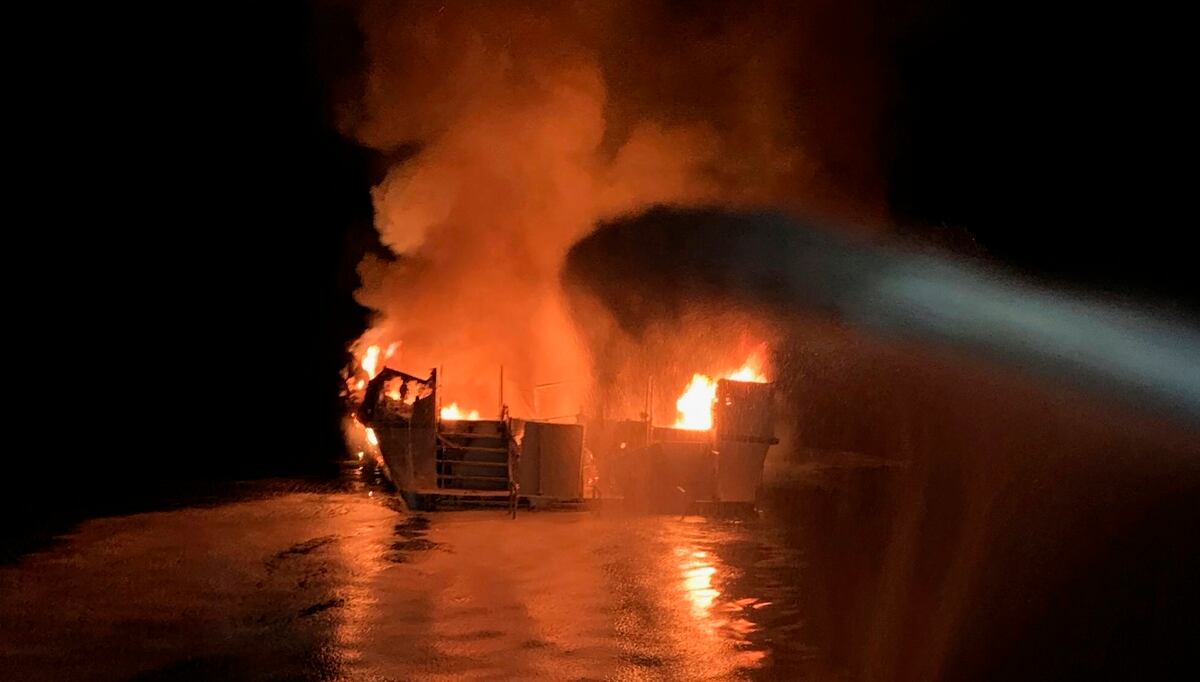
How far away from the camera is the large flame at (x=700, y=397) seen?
74.2ft

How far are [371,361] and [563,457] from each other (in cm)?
909

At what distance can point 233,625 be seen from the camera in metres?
10.4

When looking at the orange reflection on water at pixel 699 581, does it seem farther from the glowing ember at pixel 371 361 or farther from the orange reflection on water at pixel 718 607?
the glowing ember at pixel 371 361

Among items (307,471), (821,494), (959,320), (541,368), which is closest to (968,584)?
(821,494)

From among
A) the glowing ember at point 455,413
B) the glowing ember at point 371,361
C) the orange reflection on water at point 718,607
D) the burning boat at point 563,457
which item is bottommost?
the orange reflection on water at point 718,607

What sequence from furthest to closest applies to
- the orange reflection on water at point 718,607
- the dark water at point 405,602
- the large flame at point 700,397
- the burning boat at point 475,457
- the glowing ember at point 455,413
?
1. the glowing ember at point 455,413
2. the large flame at point 700,397
3. the burning boat at point 475,457
4. the orange reflection on water at point 718,607
5. the dark water at point 405,602

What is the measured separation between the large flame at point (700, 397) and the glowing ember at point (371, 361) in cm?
896

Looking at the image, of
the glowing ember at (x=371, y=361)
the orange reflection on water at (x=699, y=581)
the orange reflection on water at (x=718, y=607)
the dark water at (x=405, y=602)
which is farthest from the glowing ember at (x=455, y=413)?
the orange reflection on water at (x=718, y=607)

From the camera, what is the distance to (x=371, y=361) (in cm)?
2736

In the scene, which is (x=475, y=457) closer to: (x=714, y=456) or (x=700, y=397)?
(x=714, y=456)

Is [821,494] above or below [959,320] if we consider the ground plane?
below

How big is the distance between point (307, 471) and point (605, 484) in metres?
14.5

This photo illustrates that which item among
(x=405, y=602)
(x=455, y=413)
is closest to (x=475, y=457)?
(x=455, y=413)

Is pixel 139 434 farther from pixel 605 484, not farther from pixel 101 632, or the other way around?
pixel 101 632
